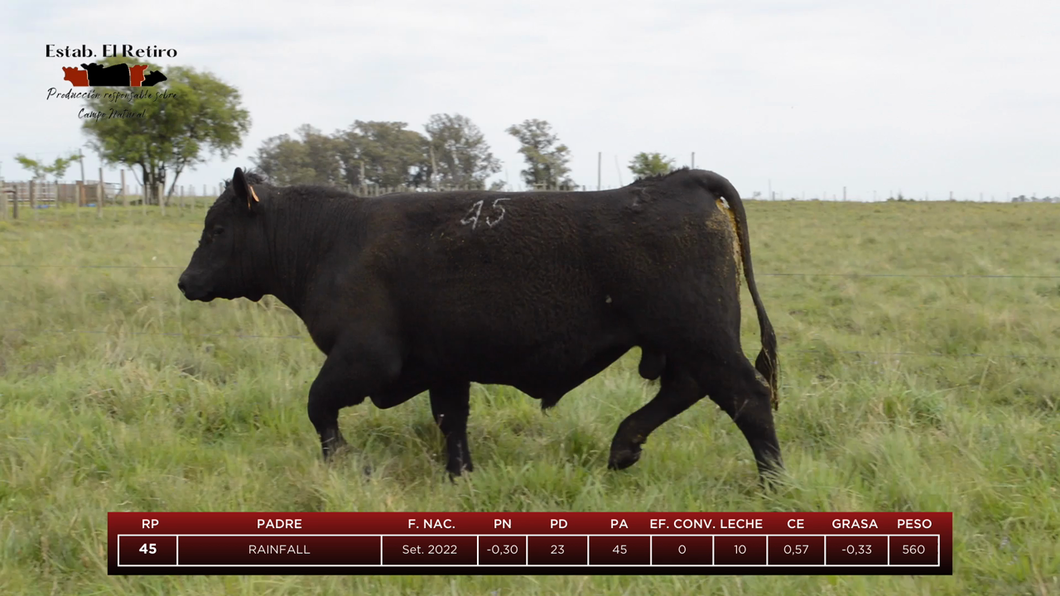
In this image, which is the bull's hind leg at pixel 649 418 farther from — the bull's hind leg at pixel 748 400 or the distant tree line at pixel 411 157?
the distant tree line at pixel 411 157

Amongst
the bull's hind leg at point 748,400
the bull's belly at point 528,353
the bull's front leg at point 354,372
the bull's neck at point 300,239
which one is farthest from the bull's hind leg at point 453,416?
the bull's hind leg at point 748,400

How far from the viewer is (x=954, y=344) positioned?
7574 mm

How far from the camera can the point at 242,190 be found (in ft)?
15.7

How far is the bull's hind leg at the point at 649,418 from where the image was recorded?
14.4ft

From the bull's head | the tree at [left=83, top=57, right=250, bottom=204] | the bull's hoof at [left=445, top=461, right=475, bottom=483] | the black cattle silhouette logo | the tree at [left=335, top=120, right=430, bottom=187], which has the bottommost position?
the bull's hoof at [left=445, top=461, right=475, bottom=483]

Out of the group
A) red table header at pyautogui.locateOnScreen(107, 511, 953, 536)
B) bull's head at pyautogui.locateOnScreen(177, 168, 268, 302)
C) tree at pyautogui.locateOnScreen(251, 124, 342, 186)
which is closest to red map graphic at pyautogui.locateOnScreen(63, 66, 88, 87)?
tree at pyautogui.locateOnScreen(251, 124, 342, 186)

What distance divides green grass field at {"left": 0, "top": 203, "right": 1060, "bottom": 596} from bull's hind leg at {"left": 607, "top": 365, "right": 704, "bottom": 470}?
104 millimetres

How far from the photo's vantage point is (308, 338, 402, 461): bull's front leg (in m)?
4.22

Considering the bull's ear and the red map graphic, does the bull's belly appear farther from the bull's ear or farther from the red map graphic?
the red map graphic

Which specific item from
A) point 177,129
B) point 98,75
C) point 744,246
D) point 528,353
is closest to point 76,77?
point 98,75

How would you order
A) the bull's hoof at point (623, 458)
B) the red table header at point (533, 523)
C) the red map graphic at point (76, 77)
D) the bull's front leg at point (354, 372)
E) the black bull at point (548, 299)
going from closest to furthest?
the red table header at point (533, 523)
the black bull at point (548, 299)
the bull's front leg at point (354, 372)
the bull's hoof at point (623, 458)
the red map graphic at point (76, 77)

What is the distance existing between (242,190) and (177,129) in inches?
1303

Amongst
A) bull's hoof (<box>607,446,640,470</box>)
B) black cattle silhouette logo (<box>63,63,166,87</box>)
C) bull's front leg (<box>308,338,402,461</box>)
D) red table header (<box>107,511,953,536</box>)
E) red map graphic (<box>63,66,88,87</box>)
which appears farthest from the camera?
red map graphic (<box>63,66,88,87</box>)

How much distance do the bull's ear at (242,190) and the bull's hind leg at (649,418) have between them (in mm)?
2462
